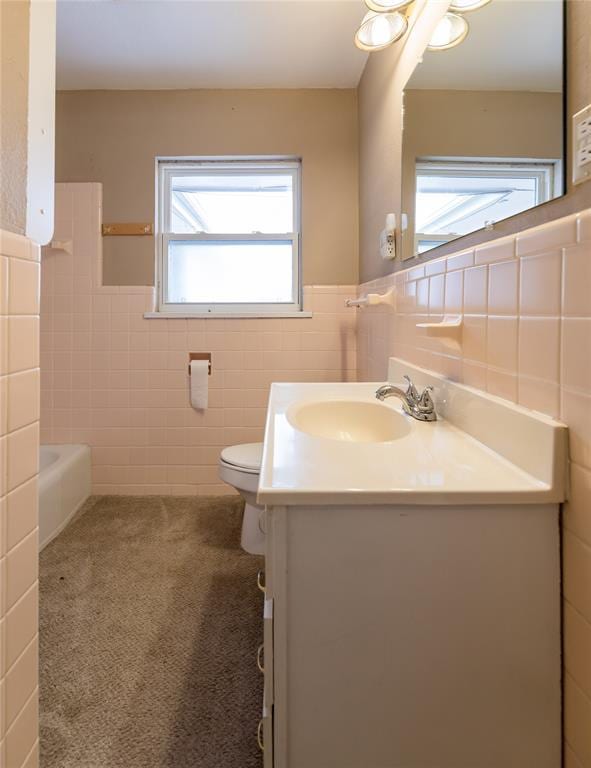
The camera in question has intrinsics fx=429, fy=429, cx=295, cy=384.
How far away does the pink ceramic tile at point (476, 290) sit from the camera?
0.91 m

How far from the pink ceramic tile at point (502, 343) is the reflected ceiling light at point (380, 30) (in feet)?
4.21

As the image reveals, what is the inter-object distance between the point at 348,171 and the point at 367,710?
2550mm

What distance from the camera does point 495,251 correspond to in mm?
862

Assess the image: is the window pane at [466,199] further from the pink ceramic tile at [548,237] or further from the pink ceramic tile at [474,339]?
the pink ceramic tile at [474,339]

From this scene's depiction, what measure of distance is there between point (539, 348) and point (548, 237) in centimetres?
18

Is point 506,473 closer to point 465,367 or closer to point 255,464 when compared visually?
point 465,367

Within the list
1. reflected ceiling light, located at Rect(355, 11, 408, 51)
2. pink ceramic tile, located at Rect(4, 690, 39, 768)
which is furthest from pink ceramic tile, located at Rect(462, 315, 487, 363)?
reflected ceiling light, located at Rect(355, 11, 408, 51)

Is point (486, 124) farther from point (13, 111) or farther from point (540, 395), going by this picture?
point (13, 111)

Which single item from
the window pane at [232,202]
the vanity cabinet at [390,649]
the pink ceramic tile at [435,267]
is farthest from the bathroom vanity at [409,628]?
the window pane at [232,202]

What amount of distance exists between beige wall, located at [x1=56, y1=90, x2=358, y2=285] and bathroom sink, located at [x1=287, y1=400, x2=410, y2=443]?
155 cm

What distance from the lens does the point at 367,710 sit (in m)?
0.61

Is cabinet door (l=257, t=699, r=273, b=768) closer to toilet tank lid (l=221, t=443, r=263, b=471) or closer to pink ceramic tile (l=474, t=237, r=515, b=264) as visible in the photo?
pink ceramic tile (l=474, t=237, r=515, b=264)

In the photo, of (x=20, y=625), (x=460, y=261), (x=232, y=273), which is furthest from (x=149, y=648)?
(x=232, y=273)

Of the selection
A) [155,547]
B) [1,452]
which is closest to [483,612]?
[1,452]
